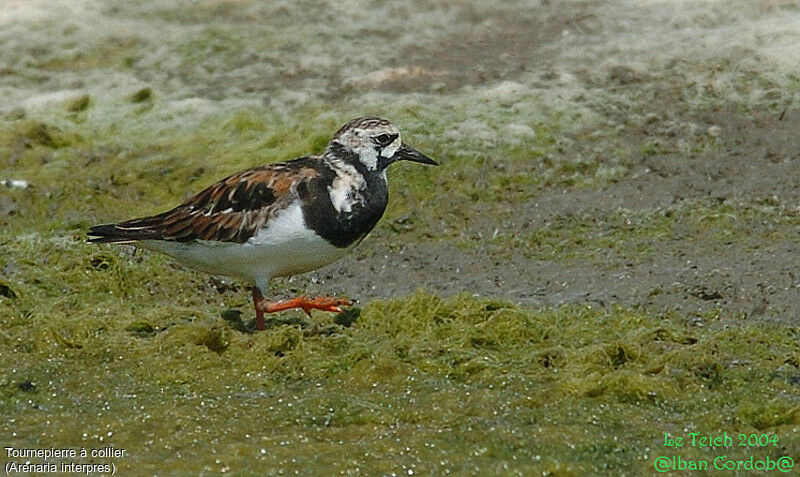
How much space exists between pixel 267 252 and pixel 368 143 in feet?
2.34

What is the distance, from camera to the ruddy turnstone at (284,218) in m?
5.80

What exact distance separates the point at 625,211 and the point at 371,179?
79.4 inches

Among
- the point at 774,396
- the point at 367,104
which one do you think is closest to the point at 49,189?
the point at 367,104

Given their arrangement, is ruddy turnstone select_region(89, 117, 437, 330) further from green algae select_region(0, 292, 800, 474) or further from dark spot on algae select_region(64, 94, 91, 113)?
dark spot on algae select_region(64, 94, 91, 113)

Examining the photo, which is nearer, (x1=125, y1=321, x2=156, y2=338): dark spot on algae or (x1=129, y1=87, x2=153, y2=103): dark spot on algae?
(x1=125, y1=321, x2=156, y2=338): dark spot on algae

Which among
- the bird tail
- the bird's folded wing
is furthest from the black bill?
the bird tail

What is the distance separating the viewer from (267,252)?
584 centimetres

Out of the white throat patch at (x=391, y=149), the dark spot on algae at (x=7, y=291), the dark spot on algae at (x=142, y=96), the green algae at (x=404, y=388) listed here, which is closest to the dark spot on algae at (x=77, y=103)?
the dark spot on algae at (x=142, y=96)

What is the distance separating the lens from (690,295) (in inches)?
247

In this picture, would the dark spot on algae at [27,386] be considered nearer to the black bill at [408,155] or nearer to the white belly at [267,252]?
the white belly at [267,252]

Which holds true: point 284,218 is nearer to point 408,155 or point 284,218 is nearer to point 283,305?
point 283,305

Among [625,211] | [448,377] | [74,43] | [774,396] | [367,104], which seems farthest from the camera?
[74,43]

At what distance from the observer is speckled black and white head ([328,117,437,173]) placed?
19.9 feet

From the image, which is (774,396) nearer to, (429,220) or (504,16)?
(429,220)
